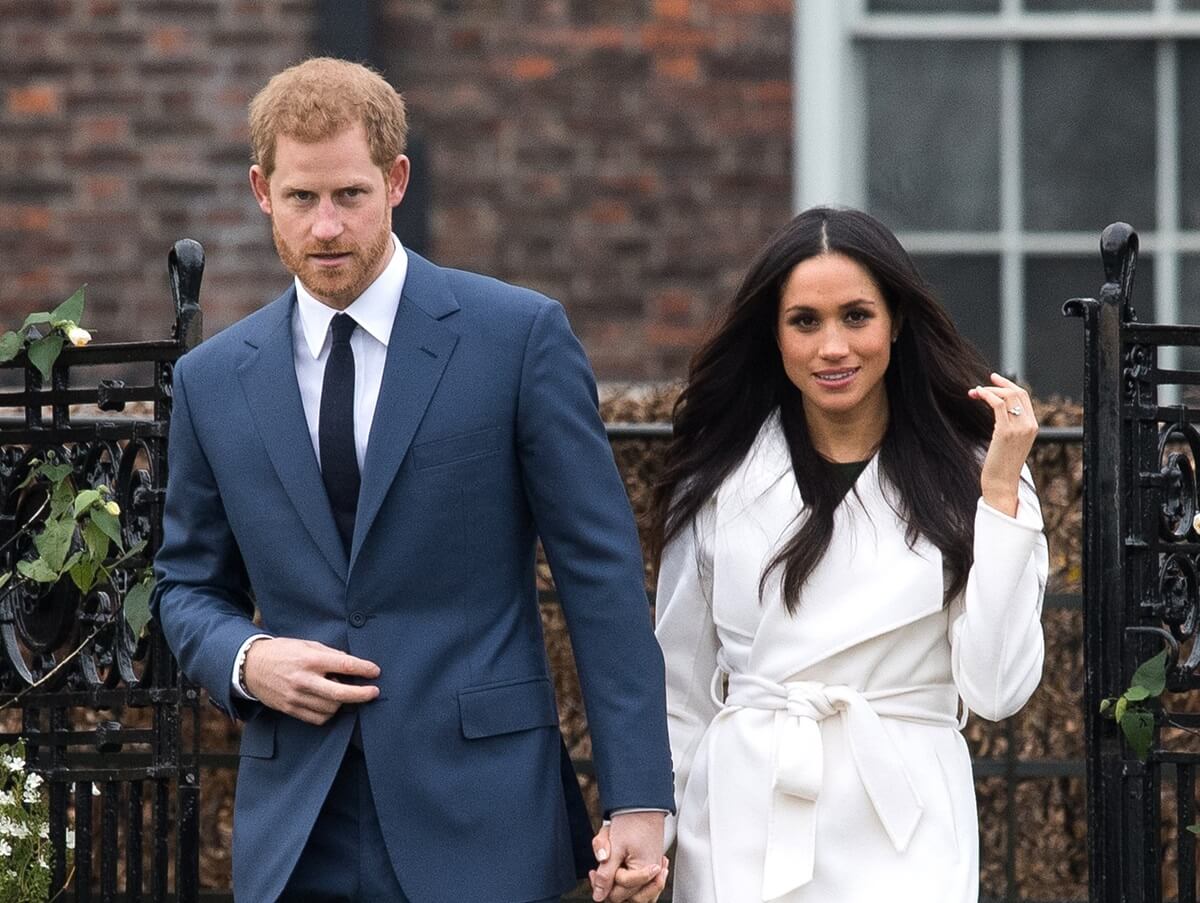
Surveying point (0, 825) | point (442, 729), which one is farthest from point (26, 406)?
point (442, 729)

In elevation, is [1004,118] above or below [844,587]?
above

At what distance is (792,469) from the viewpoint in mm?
3467

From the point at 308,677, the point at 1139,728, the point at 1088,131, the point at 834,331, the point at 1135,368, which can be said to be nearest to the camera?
the point at 308,677

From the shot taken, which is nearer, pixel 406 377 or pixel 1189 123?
pixel 406 377

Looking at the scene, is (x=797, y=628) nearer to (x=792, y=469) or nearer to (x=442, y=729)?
(x=792, y=469)

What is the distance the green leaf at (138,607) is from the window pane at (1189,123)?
4.31 metres

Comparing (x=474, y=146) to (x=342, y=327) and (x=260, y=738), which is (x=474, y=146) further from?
(x=260, y=738)

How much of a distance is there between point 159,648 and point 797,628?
54.4 inches

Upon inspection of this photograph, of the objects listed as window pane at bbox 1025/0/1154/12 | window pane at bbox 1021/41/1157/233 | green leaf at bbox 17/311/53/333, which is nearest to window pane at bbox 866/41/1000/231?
window pane at bbox 1021/41/1157/233

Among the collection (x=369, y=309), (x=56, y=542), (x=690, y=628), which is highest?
(x=369, y=309)

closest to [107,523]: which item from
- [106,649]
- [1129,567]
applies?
[106,649]

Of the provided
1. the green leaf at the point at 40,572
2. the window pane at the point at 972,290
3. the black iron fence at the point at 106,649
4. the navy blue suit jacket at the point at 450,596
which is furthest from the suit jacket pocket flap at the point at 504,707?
the window pane at the point at 972,290

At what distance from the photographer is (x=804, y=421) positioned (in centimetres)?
356

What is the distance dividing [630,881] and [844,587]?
1.99 ft
